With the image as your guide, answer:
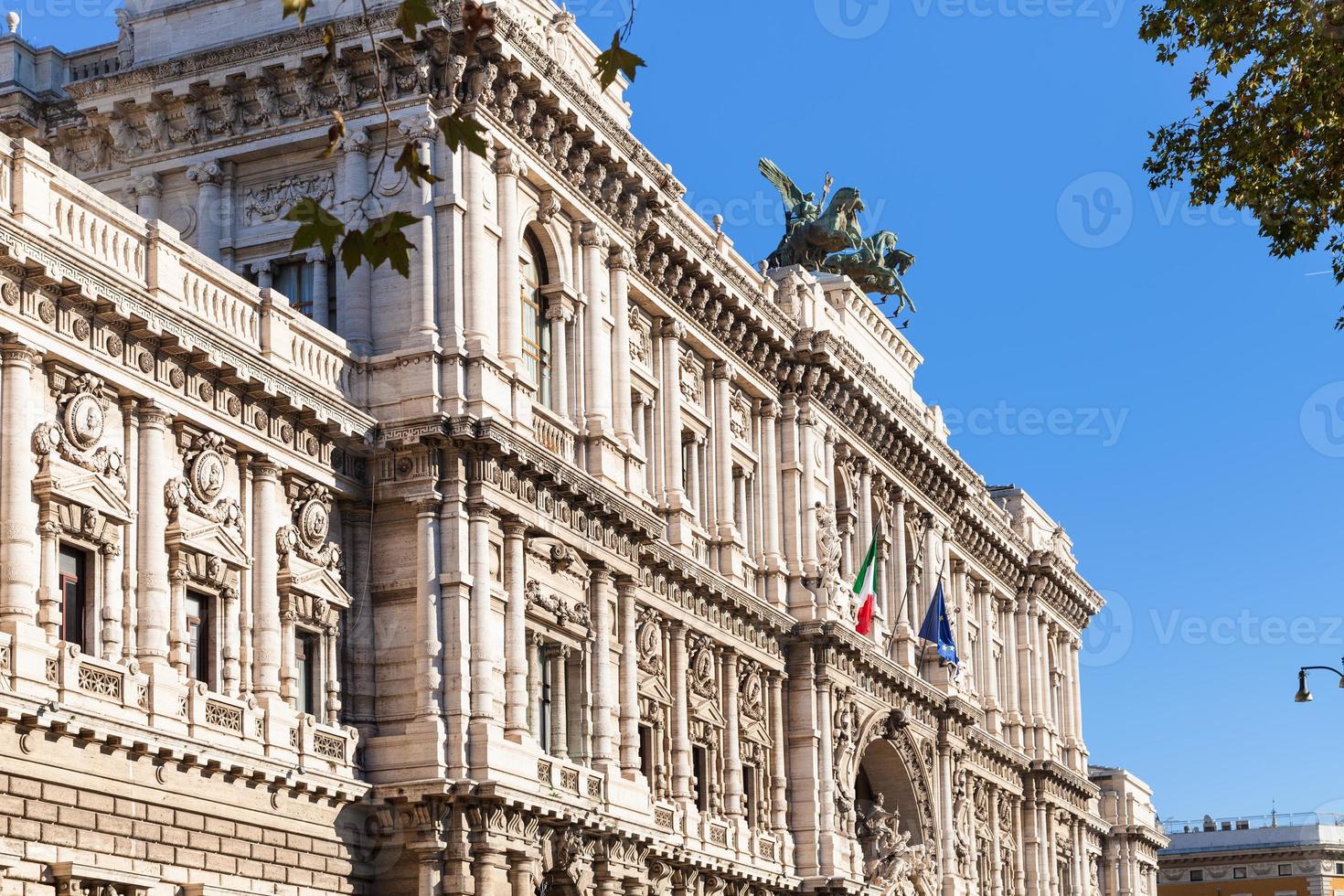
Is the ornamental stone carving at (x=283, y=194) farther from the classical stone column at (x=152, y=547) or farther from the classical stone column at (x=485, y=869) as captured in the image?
the classical stone column at (x=485, y=869)

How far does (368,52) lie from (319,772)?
36.9ft

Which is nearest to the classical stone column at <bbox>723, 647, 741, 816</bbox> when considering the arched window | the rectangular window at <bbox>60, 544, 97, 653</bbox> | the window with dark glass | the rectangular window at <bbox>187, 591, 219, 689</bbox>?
the window with dark glass

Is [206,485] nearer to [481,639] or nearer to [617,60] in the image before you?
[481,639]

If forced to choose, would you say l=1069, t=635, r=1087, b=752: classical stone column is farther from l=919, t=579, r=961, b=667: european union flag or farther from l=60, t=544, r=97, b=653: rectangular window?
l=60, t=544, r=97, b=653: rectangular window

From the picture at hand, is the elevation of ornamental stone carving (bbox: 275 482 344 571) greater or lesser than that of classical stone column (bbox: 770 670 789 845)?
greater

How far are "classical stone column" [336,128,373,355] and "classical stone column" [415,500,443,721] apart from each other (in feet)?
9.84

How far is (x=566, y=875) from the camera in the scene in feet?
110

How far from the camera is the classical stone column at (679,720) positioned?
132 ft

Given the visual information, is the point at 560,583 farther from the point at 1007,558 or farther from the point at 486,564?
the point at 1007,558

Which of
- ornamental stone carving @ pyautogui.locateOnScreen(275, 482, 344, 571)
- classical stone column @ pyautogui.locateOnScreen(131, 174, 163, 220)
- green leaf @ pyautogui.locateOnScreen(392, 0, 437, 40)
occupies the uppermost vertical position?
classical stone column @ pyautogui.locateOnScreen(131, 174, 163, 220)

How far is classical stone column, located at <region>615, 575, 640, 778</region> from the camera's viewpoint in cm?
3691

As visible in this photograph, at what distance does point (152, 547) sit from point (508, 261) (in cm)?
914

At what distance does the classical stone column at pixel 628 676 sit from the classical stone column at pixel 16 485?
1357 cm

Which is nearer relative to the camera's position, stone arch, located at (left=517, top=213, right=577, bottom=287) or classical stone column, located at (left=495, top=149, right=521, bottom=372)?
classical stone column, located at (left=495, top=149, right=521, bottom=372)
